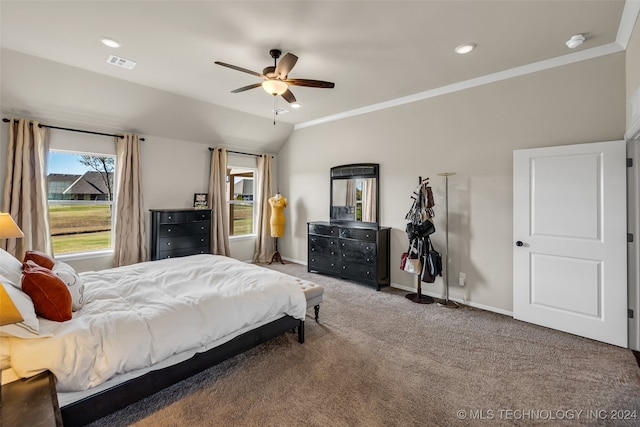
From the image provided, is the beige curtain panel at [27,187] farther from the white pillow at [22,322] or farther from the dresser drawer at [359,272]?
the dresser drawer at [359,272]

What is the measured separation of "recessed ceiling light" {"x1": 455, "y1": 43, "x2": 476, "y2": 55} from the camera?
2.86m

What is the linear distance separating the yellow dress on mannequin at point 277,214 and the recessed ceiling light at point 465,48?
13.2 ft

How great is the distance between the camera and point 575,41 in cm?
270

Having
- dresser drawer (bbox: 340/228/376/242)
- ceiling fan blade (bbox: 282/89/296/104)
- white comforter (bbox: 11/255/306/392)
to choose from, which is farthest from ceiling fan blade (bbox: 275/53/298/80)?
dresser drawer (bbox: 340/228/376/242)

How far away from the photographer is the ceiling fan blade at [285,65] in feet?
8.34

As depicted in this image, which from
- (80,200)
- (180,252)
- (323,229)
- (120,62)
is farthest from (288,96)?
(80,200)

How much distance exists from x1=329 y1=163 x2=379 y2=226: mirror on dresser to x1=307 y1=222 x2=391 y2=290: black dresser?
Answer: 33cm

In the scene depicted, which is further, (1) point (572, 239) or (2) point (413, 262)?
(2) point (413, 262)

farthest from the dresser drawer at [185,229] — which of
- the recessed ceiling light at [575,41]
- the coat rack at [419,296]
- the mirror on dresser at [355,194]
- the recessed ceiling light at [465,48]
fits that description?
the recessed ceiling light at [575,41]

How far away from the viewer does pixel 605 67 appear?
113 inches

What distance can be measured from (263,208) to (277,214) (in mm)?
494

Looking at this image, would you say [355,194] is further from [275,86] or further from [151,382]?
[151,382]

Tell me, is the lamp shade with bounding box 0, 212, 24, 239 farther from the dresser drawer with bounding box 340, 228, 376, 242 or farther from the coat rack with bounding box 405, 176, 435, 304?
the coat rack with bounding box 405, 176, 435, 304

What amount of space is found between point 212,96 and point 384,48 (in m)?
2.78
